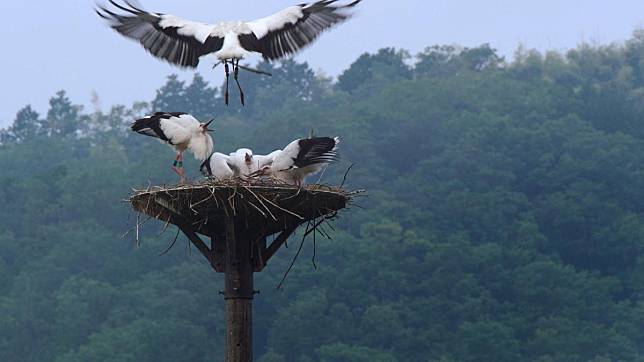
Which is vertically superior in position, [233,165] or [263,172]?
[233,165]

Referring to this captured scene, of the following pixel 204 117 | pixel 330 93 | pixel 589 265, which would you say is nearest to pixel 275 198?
pixel 589 265

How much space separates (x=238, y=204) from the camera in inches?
597

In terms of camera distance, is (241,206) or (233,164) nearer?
(241,206)

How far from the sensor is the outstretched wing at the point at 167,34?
1720cm

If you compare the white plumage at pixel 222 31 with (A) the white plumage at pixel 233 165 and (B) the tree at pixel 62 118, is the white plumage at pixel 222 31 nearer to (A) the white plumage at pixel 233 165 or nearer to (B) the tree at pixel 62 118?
(A) the white plumage at pixel 233 165

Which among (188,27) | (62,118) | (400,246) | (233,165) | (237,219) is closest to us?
(237,219)

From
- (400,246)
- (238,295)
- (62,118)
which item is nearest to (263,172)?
(238,295)

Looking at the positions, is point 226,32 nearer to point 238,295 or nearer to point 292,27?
point 292,27

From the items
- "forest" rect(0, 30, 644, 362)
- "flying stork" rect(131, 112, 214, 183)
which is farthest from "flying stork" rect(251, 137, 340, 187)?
"forest" rect(0, 30, 644, 362)

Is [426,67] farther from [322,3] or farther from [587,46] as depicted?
[322,3]

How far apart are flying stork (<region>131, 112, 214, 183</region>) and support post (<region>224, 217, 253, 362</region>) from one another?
2.74 meters

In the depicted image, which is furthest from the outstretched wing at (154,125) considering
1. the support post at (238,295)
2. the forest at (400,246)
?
the forest at (400,246)

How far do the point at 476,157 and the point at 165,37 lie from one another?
2901 inches

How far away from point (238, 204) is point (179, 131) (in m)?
3.05
